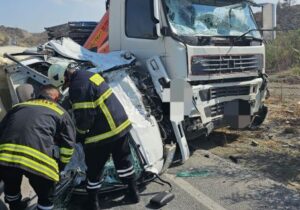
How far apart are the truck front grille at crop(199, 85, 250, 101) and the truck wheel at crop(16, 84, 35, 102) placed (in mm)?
2271

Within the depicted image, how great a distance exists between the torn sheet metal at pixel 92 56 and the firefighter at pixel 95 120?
1.18 meters

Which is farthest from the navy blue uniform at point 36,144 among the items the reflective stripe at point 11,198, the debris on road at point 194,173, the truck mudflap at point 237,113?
the truck mudflap at point 237,113

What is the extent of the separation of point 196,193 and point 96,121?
146 centimetres

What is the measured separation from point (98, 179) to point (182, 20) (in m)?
2.70

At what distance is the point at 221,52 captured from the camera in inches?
243

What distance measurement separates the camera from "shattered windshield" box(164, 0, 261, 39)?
19.7 feet

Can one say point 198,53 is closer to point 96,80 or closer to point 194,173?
point 194,173

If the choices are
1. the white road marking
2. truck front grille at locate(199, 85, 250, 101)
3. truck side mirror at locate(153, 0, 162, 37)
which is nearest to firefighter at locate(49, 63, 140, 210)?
the white road marking

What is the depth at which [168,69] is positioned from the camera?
593 centimetres

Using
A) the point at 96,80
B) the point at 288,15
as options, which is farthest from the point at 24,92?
the point at 288,15

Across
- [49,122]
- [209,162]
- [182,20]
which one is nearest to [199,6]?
[182,20]

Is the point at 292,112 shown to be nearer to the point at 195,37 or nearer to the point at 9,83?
the point at 195,37

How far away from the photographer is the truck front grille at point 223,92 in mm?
6073

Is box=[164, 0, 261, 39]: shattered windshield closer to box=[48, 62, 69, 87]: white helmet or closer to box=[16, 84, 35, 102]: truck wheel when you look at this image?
box=[48, 62, 69, 87]: white helmet
